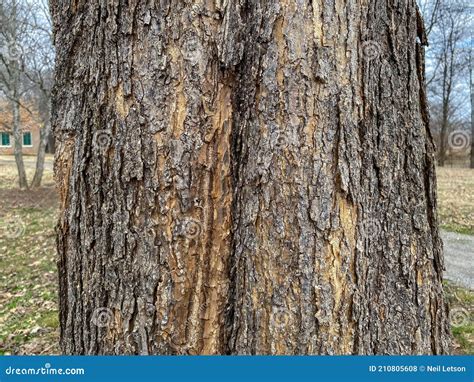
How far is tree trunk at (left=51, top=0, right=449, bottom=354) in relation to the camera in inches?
51.8

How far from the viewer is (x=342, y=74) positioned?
133cm

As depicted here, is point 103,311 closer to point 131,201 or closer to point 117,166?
point 131,201

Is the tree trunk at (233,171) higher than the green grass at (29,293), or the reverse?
the tree trunk at (233,171)

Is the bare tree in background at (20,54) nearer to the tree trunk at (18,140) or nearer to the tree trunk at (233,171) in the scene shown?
the tree trunk at (18,140)

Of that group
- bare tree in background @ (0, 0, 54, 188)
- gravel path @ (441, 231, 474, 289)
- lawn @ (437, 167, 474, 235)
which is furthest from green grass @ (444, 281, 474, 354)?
bare tree in background @ (0, 0, 54, 188)

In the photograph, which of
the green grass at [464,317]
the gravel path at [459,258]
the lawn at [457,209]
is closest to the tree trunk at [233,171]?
the green grass at [464,317]

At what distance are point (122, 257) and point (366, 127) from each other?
3.22ft

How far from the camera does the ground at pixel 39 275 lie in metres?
3.61

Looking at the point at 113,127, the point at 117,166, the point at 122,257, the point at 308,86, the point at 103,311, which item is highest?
the point at 308,86

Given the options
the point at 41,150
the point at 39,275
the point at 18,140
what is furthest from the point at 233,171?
the point at 18,140

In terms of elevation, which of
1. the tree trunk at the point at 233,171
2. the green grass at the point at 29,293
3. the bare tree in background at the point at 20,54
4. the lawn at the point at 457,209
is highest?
the bare tree in background at the point at 20,54

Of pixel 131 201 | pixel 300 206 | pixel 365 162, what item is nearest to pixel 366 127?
pixel 365 162

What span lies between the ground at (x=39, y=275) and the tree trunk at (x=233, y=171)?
238 cm

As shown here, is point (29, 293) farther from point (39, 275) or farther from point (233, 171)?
point (233, 171)
